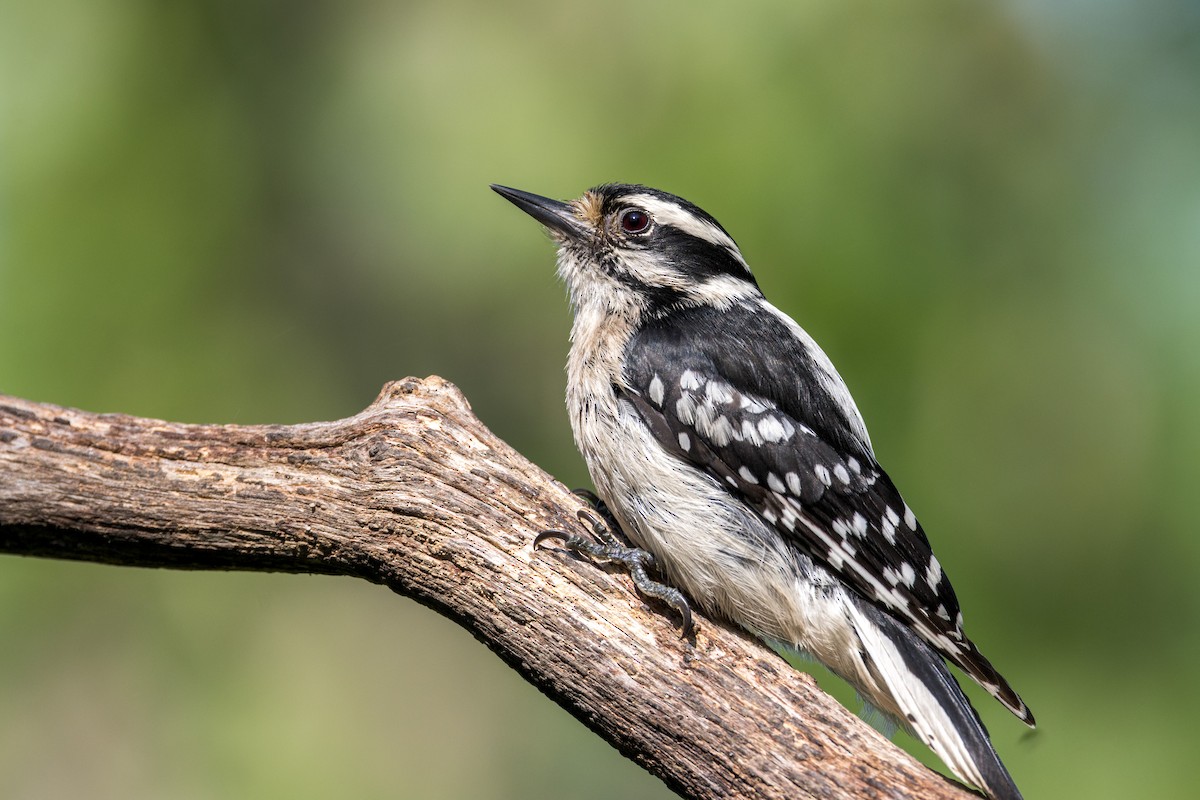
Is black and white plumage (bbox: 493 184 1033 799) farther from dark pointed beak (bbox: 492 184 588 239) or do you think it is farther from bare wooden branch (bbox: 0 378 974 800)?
dark pointed beak (bbox: 492 184 588 239)

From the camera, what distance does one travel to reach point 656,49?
625 cm

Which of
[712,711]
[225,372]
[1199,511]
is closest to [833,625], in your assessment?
[712,711]

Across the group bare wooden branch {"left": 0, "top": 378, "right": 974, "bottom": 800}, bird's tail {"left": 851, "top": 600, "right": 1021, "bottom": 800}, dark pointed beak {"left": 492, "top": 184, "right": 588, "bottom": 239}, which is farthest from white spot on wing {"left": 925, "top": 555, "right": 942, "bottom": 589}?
dark pointed beak {"left": 492, "top": 184, "right": 588, "bottom": 239}

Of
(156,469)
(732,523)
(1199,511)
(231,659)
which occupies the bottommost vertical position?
(231,659)

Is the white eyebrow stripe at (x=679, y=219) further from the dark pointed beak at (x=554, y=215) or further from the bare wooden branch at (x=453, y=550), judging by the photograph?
the bare wooden branch at (x=453, y=550)

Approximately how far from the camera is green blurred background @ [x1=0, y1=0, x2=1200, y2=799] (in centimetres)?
523

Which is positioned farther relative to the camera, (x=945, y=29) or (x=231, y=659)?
(x=945, y=29)

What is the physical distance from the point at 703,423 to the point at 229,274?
3810 mm

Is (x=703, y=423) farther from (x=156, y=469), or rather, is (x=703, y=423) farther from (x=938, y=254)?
(x=938, y=254)

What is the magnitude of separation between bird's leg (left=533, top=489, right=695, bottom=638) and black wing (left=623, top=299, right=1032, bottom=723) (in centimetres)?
40

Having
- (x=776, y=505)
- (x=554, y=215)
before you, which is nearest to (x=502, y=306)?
(x=554, y=215)

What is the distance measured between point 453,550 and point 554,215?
1.78 meters

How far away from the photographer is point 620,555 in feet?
10.6

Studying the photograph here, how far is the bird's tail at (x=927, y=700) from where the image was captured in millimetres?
3061
